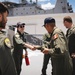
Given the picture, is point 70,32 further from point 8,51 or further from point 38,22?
point 38,22

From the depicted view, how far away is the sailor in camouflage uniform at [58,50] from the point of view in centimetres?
385

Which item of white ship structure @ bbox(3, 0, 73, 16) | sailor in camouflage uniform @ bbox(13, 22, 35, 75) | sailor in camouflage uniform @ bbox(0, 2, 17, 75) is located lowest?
sailor in camouflage uniform @ bbox(13, 22, 35, 75)

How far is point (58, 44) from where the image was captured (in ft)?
12.5

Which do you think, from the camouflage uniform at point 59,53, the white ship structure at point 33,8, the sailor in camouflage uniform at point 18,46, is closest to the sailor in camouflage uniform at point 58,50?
the camouflage uniform at point 59,53

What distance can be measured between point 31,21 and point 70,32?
50681mm

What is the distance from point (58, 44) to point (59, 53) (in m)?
0.15

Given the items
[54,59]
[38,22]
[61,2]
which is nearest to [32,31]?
[38,22]

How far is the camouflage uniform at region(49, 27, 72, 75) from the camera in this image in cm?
384

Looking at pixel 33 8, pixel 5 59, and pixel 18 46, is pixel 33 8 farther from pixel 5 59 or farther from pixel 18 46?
pixel 5 59

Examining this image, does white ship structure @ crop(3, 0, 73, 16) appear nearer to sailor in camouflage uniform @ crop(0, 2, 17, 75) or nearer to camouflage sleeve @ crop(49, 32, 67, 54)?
camouflage sleeve @ crop(49, 32, 67, 54)

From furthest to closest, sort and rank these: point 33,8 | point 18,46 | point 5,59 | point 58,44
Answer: point 33,8 < point 18,46 < point 58,44 < point 5,59

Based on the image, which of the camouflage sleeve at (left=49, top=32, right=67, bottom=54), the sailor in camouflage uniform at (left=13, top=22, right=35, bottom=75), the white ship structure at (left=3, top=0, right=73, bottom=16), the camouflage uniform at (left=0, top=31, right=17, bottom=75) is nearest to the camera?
the camouflage uniform at (left=0, top=31, right=17, bottom=75)

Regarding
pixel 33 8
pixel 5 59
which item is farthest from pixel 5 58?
pixel 33 8

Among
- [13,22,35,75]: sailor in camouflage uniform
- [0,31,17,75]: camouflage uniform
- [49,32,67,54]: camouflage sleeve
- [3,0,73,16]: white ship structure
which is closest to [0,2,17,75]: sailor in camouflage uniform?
[0,31,17,75]: camouflage uniform
